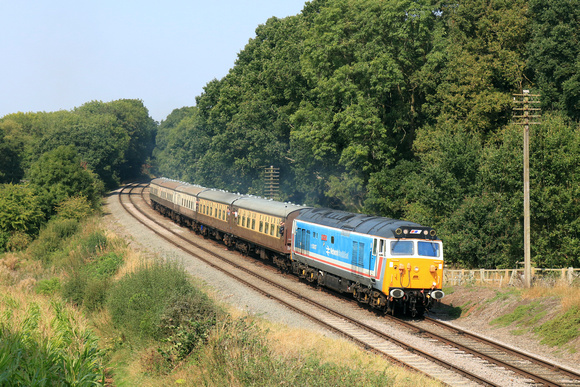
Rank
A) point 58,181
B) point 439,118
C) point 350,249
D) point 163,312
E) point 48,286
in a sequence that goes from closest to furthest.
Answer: point 163,312 < point 350,249 < point 48,286 < point 439,118 < point 58,181

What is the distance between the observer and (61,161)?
63656 millimetres

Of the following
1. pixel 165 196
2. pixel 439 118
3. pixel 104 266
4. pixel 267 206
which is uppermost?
pixel 439 118

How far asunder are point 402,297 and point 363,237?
2867 mm

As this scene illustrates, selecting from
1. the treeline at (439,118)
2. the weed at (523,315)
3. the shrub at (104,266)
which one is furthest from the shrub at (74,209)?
the weed at (523,315)

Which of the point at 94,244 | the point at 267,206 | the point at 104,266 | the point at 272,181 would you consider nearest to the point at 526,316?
the point at 267,206

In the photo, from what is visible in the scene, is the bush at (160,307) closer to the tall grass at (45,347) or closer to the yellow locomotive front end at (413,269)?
the tall grass at (45,347)

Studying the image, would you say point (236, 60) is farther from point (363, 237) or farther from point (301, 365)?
point (301, 365)

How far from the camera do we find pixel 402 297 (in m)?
22.2

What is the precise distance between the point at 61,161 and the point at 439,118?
4049 centimetres

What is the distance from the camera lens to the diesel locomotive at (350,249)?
22.0m

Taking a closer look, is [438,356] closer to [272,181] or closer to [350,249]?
[350,249]

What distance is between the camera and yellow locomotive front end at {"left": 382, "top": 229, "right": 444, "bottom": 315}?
2180 centimetres

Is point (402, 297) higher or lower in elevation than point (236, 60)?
lower

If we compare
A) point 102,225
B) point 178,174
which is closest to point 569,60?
point 102,225
